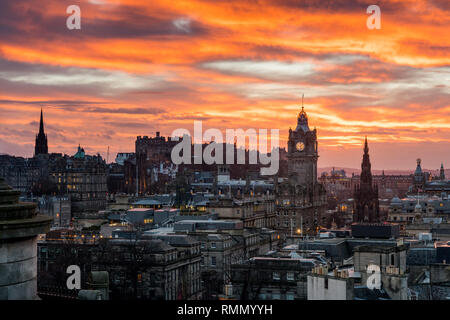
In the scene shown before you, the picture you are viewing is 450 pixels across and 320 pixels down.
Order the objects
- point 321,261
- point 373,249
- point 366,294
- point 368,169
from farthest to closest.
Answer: point 368,169
point 321,261
point 373,249
point 366,294

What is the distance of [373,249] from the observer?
139 ft

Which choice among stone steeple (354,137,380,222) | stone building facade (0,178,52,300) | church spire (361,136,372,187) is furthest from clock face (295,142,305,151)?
stone building facade (0,178,52,300)

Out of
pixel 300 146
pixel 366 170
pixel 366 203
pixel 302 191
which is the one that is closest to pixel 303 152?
pixel 300 146

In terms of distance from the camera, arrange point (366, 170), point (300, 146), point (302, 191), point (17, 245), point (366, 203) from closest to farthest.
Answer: point (17, 245) < point (366, 203) < point (302, 191) < point (366, 170) < point (300, 146)

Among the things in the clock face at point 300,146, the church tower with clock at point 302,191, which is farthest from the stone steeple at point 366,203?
the clock face at point 300,146

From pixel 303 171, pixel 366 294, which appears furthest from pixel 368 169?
pixel 366 294

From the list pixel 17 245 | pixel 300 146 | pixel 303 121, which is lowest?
pixel 17 245

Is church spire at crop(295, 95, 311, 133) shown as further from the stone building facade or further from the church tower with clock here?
the stone building facade

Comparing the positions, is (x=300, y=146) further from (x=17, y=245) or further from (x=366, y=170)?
(x=17, y=245)

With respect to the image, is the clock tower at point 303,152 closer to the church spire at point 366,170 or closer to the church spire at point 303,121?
the church spire at point 303,121

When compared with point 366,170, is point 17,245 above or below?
below

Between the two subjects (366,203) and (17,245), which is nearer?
(17,245)
